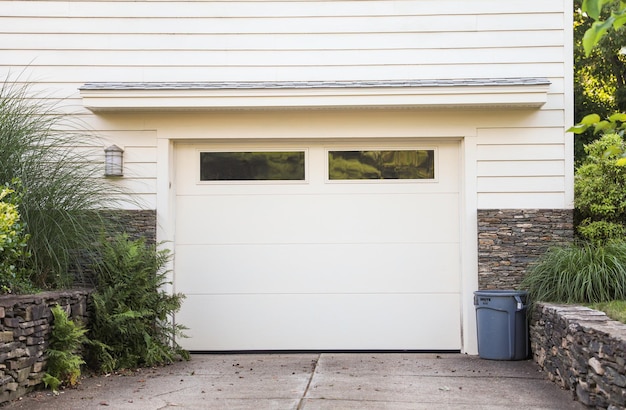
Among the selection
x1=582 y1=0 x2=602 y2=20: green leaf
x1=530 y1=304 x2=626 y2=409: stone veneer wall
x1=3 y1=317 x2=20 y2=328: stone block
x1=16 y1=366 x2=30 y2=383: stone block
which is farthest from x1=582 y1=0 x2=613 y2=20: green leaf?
x1=16 y1=366 x2=30 y2=383: stone block

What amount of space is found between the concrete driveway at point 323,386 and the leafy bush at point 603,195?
1.65 metres

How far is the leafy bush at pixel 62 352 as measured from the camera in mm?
6660

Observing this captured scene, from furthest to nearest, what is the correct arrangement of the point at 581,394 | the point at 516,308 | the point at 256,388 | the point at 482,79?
the point at 482,79 < the point at 516,308 < the point at 256,388 < the point at 581,394

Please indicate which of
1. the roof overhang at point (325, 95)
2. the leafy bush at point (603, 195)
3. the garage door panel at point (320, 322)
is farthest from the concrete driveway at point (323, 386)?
the roof overhang at point (325, 95)

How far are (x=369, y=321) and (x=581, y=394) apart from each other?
3065mm

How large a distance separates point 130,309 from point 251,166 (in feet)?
7.07

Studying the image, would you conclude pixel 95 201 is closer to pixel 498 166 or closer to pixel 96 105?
pixel 96 105

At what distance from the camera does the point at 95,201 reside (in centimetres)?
809

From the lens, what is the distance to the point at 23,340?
20.6 ft

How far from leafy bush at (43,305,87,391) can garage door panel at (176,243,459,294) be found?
2085mm

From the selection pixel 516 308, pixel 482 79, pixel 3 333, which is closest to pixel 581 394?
pixel 516 308

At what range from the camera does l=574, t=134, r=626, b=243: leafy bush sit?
831 cm

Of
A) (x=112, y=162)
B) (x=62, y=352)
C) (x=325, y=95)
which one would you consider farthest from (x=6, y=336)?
(x=325, y=95)

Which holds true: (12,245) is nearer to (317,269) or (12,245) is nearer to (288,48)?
(317,269)
